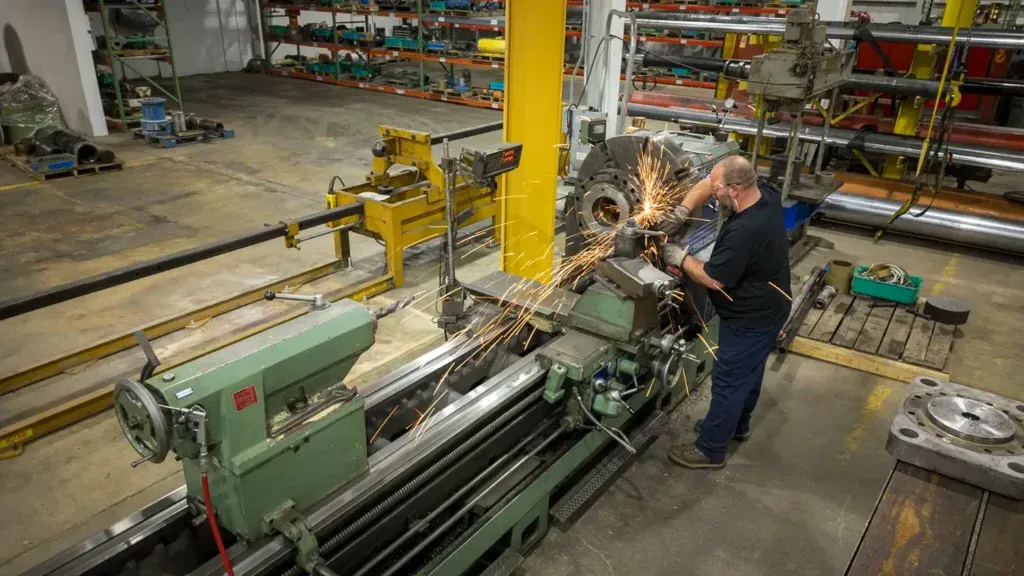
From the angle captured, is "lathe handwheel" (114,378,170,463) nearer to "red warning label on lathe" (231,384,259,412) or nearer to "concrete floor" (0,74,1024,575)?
"red warning label on lathe" (231,384,259,412)

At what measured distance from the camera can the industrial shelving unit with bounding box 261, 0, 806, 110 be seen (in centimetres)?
1146

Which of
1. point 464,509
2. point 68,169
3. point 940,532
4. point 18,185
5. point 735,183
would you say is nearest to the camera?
point 940,532

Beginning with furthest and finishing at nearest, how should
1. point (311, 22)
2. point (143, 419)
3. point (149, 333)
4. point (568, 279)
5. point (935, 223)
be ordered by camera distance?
point (311, 22), point (935, 223), point (149, 333), point (568, 279), point (143, 419)

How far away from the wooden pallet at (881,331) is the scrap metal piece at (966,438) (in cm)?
270

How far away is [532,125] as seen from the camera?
4.55m

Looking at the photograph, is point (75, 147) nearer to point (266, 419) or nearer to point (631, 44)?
point (631, 44)

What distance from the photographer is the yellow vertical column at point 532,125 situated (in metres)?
4.23

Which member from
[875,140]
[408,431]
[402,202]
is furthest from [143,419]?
[875,140]

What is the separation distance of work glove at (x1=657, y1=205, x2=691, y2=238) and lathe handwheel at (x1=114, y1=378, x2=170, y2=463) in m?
2.37

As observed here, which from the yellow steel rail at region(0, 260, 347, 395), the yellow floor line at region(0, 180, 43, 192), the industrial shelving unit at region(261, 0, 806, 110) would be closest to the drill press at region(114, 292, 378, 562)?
the yellow steel rail at region(0, 260, 347, 395)

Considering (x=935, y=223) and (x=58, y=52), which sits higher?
(x=58, y=52)

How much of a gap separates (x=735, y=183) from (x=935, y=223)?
4.27 m

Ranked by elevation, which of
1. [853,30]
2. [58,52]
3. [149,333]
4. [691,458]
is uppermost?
[853,30]

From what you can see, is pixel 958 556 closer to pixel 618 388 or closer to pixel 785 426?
pixel 618 388
